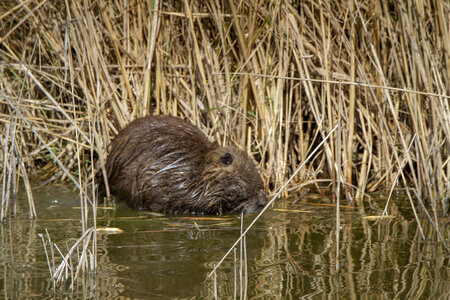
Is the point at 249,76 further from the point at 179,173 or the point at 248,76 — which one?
the point at 179,173

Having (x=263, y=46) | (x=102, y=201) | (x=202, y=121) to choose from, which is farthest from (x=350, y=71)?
(x=102, y=201)

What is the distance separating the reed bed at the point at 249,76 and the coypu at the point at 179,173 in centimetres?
30

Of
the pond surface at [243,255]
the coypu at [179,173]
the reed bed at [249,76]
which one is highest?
the reed bed at [249,76]

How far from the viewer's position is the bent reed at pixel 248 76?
4.15 metres

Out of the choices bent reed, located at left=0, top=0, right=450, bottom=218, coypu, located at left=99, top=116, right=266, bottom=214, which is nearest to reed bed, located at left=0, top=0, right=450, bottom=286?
bent reed, located at left=0, top=0, right=450, bottom=218

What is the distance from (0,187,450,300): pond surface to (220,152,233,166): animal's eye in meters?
0.38

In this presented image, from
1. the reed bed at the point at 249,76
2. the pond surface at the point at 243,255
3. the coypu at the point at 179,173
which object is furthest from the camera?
the reed bed at the point at 249,76

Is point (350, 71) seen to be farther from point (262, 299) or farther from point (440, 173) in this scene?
point (262, 299)

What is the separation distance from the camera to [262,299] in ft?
7.52

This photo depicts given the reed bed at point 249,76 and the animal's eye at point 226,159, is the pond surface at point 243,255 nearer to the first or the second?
the animal's eye at point 226,159

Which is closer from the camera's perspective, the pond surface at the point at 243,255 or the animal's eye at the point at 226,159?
the pond surface at the point at 243,255

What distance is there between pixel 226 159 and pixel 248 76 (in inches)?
28.7

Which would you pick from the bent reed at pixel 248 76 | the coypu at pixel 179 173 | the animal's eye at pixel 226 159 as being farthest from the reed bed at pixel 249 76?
the animal's eye at pixel 226 159

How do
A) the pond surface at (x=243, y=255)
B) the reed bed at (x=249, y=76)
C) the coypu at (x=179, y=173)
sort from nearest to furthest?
the pond surface at (x=243, y=255) < the coypu at (x=179, y=173) < the reed bed at (x=249, y=76)
